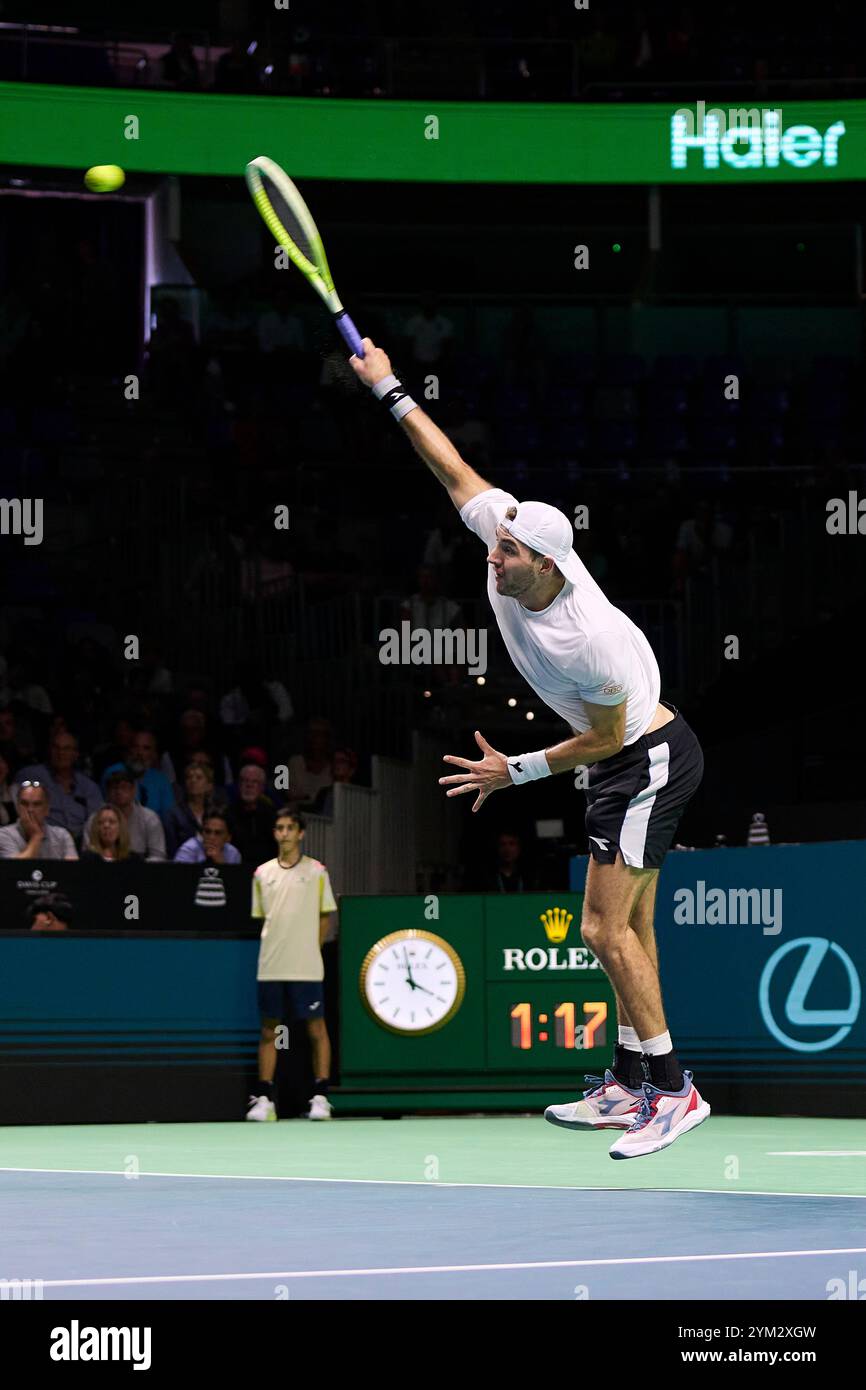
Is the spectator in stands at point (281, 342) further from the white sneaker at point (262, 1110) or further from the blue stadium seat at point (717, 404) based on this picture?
the white sneaker at point (262, 1110)

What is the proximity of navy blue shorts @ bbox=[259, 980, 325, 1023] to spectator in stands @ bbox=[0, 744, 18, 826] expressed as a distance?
2.64 m

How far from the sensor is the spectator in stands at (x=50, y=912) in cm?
1403

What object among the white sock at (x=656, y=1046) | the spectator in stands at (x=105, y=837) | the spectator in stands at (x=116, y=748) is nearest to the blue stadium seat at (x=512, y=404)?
the spectator in stands at (x=116, y=748)

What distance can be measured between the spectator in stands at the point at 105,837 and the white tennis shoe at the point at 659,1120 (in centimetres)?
776

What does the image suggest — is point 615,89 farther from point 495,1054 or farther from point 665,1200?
point 665,1200

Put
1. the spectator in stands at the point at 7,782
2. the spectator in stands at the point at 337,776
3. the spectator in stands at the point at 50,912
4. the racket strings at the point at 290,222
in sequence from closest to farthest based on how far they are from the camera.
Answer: the racket strings at the point at 290,222 < the spectator in stands at the point at 50,912 < the spectator in stands at the point at 7,782 < the spectator in stands at the point at 337,776

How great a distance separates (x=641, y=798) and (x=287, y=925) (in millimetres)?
7000

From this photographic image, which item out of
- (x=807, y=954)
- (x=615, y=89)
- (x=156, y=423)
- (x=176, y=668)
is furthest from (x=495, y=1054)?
(x=615, y=89)

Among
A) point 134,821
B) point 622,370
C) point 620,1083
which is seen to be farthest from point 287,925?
point 622,370

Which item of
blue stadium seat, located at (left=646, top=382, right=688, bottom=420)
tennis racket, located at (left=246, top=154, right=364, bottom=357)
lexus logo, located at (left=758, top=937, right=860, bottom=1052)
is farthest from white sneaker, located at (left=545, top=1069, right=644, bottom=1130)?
blue stadium seat, located at (left=646, top=382, right=688, bottom=420)

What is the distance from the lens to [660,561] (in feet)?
67.7

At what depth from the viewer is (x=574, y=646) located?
23.2 feet

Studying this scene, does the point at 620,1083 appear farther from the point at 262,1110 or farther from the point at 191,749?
the point at 191,749

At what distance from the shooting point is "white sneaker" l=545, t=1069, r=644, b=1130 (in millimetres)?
7449
